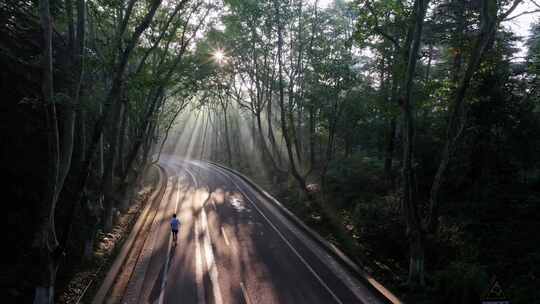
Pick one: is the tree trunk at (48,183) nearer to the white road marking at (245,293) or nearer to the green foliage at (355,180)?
the white road marking at (245,293)

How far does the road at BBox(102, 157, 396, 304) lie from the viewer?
1095 cm

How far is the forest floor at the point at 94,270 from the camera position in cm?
1066

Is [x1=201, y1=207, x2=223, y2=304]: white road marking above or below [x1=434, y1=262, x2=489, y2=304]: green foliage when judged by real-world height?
below

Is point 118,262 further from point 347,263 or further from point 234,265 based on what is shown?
point 347,263

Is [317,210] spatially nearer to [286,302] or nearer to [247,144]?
[286,302]

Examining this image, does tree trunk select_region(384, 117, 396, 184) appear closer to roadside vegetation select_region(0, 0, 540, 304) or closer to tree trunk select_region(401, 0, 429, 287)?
roadside vegetation select_region(0, 0, 540, 304)

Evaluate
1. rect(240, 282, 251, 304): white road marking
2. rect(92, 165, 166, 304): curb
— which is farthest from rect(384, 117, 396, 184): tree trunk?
rect(92, 165, 166, 304): curb

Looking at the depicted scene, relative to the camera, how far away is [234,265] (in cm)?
1324

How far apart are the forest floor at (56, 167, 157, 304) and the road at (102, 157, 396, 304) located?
857mm

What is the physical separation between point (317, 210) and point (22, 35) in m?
17.1

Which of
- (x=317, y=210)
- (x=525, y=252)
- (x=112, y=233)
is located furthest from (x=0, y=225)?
(x=525, y=252)

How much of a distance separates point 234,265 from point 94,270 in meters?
5.34

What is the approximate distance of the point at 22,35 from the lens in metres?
12.8

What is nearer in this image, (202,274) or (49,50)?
(49,50)
